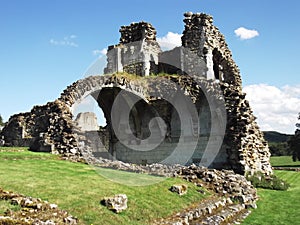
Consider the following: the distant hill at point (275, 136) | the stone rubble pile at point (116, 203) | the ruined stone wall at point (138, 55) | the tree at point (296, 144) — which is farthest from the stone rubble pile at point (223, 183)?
the distant hill at point (275, 136)

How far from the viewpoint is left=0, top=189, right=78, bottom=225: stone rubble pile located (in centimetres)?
736

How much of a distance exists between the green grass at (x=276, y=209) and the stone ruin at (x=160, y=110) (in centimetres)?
368

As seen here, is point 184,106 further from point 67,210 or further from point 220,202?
point 67,210

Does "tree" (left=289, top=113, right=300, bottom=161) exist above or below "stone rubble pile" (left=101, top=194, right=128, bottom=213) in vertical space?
above

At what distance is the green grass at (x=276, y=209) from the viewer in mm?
11523

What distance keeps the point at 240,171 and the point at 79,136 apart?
8.84 m

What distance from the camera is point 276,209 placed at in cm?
1330

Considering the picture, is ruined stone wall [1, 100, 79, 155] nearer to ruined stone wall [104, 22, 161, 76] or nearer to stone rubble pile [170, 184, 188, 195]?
stone rubble pile [170, 184, 188, 195]

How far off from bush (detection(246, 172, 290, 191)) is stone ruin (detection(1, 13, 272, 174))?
26.0 inches

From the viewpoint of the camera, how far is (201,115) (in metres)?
24.2

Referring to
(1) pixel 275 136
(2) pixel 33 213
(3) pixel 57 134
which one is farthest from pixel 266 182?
(1) pixel 275 136

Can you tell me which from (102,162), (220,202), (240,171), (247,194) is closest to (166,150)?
(240,171)

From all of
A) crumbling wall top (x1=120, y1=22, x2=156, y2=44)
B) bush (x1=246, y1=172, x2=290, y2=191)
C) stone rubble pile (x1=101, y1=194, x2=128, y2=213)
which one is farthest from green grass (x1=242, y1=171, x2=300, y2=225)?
crumbling wall top (x1=120, y1=22, x2=156, y2=44)

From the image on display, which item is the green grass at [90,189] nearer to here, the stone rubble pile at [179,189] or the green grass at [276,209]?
the stone rubble pile at [179,189]
